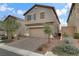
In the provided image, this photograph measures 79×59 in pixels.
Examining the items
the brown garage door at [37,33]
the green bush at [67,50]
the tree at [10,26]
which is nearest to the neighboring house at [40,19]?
the brown garage door at [37,33]

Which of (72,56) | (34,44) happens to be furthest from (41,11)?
(72,56)

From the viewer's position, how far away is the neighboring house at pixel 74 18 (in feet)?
10.7

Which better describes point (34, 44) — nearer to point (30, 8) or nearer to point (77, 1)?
point (30, 8)

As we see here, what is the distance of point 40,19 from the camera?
336cm

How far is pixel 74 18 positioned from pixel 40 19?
0.61m

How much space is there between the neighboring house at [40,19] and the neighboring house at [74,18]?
0.74ft

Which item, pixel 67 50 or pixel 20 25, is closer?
pixel 67 50

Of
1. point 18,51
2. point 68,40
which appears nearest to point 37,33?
point 18,51

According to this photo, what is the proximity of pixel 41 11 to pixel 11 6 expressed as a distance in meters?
0.55

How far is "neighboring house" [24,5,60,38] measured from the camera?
130 inches

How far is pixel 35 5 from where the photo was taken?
3326 millimetres

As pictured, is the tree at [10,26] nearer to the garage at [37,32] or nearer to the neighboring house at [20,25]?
the neighboring house at [20,25]

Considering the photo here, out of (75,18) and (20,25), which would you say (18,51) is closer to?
(20,25)

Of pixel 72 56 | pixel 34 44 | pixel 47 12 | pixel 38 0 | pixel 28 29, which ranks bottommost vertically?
pixel 72 56
